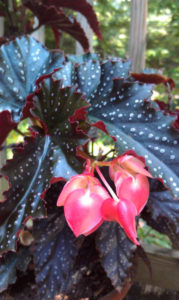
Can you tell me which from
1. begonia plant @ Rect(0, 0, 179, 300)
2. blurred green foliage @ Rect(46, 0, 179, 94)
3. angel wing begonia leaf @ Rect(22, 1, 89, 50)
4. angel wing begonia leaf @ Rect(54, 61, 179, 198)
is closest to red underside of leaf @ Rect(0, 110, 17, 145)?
begonia plant @ Rect(0, 0, 179, 300)

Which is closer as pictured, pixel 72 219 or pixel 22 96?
pixel 72 219

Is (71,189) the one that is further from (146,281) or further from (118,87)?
(146,281)

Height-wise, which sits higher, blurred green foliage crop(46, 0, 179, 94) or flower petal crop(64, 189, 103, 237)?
blurred green foliage crop(46, 0, 179, 94)

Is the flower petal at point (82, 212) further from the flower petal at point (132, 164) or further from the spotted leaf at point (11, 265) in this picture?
the spotted leaf at point (11, 265)

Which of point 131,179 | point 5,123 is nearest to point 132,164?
point 131,179

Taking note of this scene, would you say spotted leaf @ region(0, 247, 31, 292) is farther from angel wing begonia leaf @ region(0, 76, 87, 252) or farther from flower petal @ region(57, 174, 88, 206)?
flower petal @ region(57, 174, 88, 206)

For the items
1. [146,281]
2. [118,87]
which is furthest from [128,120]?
[146,281]

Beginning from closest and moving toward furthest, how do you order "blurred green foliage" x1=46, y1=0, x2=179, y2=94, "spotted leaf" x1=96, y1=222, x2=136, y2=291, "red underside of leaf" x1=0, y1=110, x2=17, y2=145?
"red underside of leaf" x1=0, y1=110, x2=17, y2=145 → "spotted leaf" x1=96, y1=222, x2=136, y2=291 → "blurred green foliage" x1=46, y1=0, x2=179, y2=94

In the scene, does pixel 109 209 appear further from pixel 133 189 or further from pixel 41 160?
pixel 41 160
